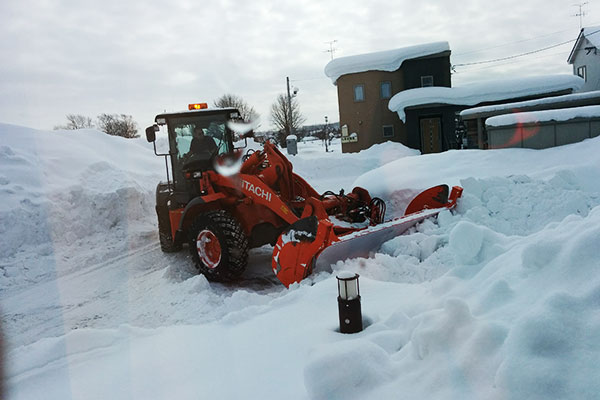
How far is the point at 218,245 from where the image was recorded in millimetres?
6188

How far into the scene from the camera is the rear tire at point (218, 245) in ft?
19.6

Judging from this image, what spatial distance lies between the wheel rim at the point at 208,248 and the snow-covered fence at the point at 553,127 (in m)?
6.61

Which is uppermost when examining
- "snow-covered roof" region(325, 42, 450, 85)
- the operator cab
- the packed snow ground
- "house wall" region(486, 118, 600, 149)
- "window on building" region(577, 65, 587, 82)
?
"snow-covered roof" region(325, 42, 450, 85)

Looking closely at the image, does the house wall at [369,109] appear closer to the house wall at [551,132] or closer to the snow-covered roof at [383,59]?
the snow-covered roof at [383,59]

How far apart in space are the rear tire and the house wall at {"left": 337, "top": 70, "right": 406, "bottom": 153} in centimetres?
1874

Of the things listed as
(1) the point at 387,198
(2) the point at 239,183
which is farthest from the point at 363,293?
(1) the point at 387,198

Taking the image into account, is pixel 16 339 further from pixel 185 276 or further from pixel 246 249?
pixel 246 249

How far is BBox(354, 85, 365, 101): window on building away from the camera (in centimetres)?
2375

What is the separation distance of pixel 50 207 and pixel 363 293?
8.11 m

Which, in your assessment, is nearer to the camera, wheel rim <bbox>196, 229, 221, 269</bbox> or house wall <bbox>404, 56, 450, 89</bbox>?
wheel rim <bbox>196, 229, 221, 269</bbox>

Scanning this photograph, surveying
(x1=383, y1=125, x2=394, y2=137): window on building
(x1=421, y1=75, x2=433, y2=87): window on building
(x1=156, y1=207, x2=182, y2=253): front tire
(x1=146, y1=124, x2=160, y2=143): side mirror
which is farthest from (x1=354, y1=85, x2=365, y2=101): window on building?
(x1=146, y1=124, x2=160, y2=143): side mirror

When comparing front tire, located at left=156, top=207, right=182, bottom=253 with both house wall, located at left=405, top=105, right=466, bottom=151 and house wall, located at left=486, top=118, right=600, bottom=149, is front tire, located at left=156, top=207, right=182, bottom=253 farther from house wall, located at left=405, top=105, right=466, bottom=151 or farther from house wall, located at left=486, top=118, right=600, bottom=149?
house wall, located at left=405, top=105, right=466, bottom=151

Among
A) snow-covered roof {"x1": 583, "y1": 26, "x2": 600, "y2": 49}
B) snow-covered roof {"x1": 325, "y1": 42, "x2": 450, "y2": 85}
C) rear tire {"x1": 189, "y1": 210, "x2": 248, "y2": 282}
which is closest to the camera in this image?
rear tire {"x1": 189, "y1": 210, "x2": 248, "y2": 282}

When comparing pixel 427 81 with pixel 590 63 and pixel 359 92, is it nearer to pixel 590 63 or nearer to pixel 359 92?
pixel 359 92
